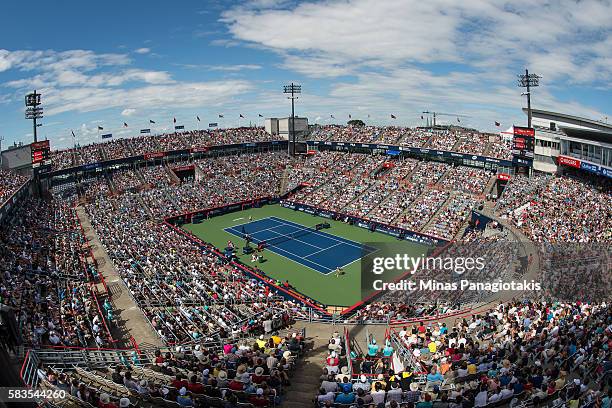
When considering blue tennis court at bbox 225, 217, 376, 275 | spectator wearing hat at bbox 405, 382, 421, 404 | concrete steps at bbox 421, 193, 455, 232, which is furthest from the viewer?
concrete steps at bbox 421, 193, 455, 232

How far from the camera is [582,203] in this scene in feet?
108

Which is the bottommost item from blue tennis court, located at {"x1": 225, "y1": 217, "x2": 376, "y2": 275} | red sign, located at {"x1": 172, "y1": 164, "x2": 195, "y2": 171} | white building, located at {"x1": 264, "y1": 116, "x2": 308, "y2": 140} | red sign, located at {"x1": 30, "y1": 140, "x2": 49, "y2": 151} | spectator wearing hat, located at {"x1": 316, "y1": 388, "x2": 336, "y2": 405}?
blue tennis court, located at {"x1": 225, "y1": 217, "x2": 376, "y2": 275}

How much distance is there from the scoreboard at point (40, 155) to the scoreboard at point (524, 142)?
170ft

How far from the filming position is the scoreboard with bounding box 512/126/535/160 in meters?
41.6

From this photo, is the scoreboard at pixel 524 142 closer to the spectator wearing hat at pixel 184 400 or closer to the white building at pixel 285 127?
the white building at pixel 285 127

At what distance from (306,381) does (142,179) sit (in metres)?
52.1

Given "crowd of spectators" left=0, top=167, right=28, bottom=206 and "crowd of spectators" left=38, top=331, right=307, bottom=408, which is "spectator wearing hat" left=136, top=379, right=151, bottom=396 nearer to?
"crowd of spectators" left=38, top=331, right=307, bottom=408

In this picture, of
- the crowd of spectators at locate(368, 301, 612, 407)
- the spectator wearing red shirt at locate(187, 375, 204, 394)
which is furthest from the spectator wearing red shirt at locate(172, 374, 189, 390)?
the crowd of spectators at locate(368, 301, 612, 407)

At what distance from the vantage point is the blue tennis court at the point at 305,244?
35.8m

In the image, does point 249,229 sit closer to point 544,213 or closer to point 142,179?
point 142,179

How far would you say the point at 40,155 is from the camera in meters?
47.9

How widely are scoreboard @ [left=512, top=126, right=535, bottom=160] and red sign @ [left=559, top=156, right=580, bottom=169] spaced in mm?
3723

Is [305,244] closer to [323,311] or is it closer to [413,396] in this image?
[323,311]

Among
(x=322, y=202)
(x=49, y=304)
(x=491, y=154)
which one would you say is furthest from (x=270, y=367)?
(x=491, y=154)
